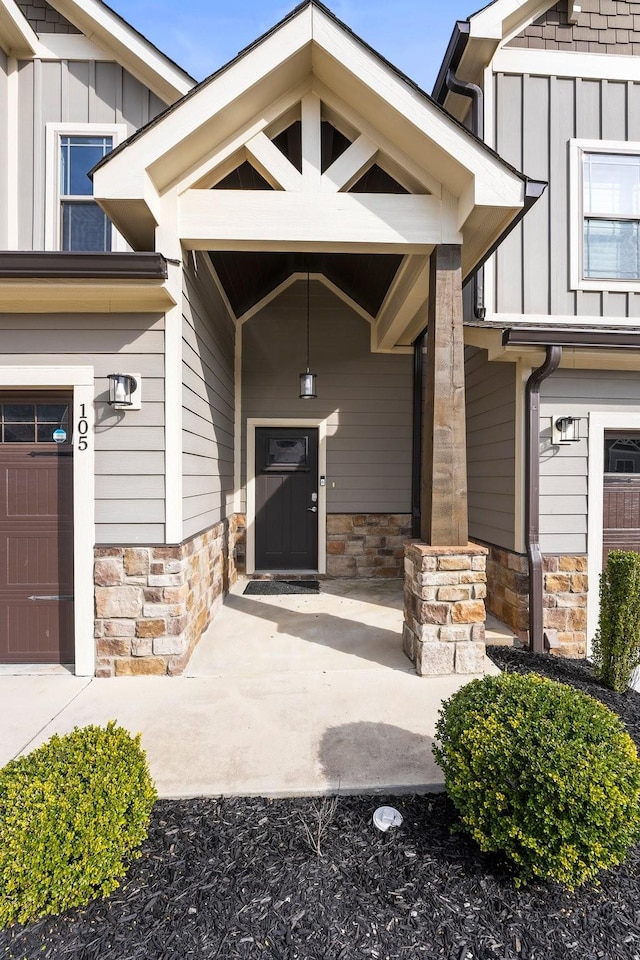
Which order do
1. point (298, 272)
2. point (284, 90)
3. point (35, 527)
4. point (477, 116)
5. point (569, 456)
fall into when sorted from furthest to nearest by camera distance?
1. point (298, 272)
2. point (477, 116)
3. point (569, 456)
4. point (35, 527)
5. point (284, 90)

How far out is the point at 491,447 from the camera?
471 centimetres

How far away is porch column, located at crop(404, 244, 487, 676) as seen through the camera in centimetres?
323

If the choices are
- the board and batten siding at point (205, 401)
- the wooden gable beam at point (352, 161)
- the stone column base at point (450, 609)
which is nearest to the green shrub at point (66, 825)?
the board and batten siding at point (205, 401)

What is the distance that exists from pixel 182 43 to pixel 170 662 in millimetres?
6879

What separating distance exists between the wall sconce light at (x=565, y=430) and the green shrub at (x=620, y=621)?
1.27 metres

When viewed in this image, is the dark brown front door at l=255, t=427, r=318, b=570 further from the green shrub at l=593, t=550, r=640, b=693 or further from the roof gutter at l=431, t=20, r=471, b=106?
the roof gutter at l=431, t=20, r=471, b=106

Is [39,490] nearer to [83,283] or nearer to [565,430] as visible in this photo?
[83,283]

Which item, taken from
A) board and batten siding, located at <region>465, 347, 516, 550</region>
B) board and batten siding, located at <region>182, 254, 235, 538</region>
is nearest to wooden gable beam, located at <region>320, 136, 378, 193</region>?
board and batten siding, located at <region>182, 254, 235, 538</region>

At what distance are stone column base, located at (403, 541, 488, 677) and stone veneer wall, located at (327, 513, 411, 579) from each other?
9.75ft

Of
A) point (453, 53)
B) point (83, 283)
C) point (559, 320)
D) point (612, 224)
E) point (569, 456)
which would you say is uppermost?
point (453, 53)

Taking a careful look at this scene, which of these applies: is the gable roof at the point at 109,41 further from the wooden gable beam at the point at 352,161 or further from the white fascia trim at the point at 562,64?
the white fascia trim at the point at 562,64

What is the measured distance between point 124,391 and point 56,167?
283 centimetres

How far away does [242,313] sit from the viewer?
612 cm

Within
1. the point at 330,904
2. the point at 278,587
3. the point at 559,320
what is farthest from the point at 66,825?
the point at 559,320
